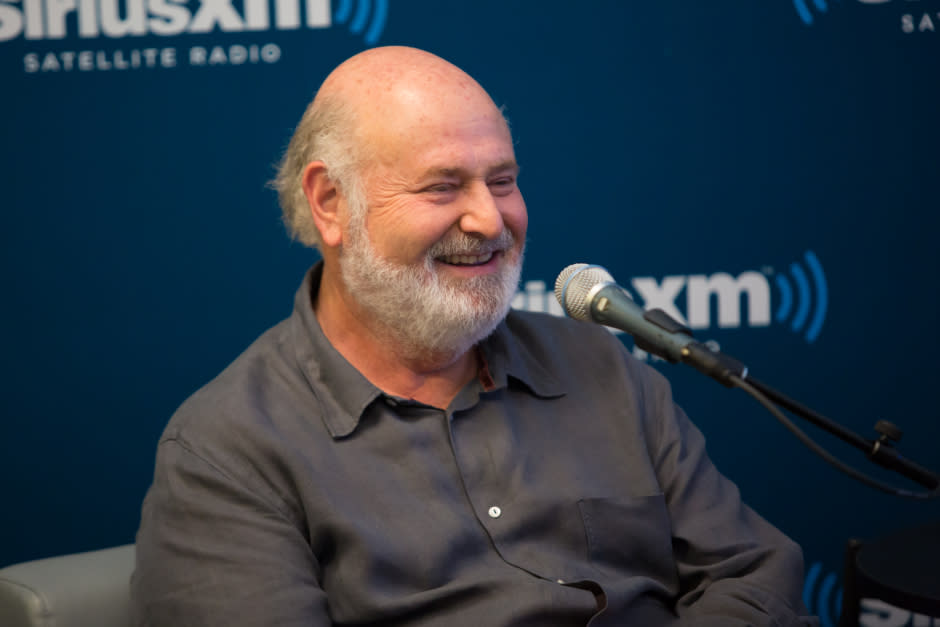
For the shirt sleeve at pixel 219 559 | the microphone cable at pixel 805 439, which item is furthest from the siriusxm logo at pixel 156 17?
the microphone cable at pixel 805 439

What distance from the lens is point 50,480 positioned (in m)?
2.73

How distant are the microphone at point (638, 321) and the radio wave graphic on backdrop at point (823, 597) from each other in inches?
81.6

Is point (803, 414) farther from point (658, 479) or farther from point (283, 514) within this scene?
point (283, 514)

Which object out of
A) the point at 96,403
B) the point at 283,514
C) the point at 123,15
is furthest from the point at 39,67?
the point at 283,514

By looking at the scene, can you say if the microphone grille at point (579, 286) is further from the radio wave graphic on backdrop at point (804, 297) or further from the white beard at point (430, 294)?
the radio wave graphic on backdrop at point (804, 297)

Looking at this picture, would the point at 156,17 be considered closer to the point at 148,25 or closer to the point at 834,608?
the point at 148,25

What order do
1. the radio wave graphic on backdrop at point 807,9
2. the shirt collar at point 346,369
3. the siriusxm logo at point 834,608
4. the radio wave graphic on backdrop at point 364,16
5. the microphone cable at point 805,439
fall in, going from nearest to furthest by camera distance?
the microphone cable at point 805,439 → the shirt collar at point 346,369 → the radio wave graphic on backdrop at point 364,16 → the radio wave graphic on backdrop at point 807,9 → the siriusxm logo at point 834,608

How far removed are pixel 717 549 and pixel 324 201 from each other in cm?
112

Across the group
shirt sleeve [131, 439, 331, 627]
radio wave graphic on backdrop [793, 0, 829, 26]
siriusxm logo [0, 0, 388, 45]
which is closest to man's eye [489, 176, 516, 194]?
shirt sleeve [131, 439, 331, 627]

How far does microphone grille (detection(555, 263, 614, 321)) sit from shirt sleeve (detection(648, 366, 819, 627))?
671mm

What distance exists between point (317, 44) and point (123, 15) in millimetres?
544

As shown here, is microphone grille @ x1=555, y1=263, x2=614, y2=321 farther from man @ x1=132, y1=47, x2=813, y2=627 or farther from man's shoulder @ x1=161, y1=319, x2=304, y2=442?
man's shoulder @ x1=161, y1=319, x2=304, y2=442

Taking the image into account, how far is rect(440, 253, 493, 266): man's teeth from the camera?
6.45 ft

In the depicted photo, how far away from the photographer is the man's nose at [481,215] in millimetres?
1886
